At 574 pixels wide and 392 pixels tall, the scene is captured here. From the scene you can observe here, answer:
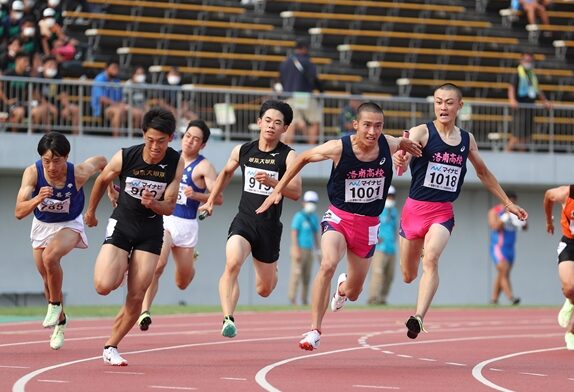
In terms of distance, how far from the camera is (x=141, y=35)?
30266 millimetres

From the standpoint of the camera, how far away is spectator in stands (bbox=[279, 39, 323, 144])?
2722 centimetres

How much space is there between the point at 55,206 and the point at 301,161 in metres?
2.77

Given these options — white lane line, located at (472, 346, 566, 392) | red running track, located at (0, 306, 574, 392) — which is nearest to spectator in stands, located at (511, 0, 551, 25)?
red running track, located at (0, 306, 574, 392)

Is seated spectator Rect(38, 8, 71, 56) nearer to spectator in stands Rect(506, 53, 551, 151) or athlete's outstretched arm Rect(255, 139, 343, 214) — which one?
spectator in stands Rect(506, 53, 551, 151)

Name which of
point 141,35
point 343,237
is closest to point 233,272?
point 343,237

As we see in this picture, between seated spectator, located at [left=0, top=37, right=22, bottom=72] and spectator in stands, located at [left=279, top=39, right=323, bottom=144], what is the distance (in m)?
4.94

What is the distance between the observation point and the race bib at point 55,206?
14.3 metres

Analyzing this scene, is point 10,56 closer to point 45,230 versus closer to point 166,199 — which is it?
point 45,230

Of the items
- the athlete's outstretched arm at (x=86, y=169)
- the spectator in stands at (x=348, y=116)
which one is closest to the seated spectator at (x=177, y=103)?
the spectator in stands at (x=348, y=116)

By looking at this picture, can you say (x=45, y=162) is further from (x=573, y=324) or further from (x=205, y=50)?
(x=205, y=50)

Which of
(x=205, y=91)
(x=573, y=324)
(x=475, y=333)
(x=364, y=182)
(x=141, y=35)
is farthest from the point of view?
(x=141, y=35)

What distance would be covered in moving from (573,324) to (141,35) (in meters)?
16.5

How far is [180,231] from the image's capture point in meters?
16.1

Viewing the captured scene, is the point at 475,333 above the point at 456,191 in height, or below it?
below
